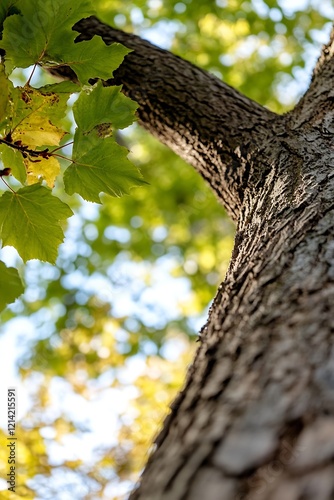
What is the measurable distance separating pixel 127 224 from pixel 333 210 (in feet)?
16.8

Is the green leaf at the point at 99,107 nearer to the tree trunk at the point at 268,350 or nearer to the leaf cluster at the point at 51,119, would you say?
the leaf cluster at the point at 51,119

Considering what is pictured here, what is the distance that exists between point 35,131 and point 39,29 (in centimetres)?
26

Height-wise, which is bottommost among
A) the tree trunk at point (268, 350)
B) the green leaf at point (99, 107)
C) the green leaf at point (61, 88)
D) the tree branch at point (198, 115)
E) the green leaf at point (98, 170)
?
the tree trunk at point (268, 350)

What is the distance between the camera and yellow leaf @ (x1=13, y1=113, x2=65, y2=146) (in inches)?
50.7

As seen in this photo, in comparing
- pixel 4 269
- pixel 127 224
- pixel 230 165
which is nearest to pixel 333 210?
→ pixel 230 165

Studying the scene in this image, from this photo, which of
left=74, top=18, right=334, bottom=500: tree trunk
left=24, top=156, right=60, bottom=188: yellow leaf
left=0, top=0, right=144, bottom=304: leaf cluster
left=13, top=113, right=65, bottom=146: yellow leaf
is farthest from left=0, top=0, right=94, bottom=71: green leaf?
left=74, top=18, right=334, bottom=500: tree trunk

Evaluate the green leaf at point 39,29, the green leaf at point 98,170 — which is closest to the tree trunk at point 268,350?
the green leaf at point 98,170

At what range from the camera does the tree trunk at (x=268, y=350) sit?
0.56 m

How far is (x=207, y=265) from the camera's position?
21.6 ft

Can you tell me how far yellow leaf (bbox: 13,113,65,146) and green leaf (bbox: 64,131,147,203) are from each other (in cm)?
12

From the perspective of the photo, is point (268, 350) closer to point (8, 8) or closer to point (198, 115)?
point (8, 8)

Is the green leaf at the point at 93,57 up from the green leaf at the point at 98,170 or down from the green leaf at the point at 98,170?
up

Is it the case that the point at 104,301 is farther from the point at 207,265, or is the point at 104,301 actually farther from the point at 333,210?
the point at 333,210

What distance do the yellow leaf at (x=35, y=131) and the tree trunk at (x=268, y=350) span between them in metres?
0.60
